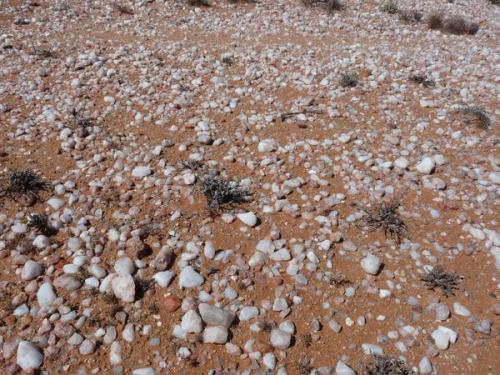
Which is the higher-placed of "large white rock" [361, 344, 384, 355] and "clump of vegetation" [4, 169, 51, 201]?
"clump of vegetation" [4, 169, 51, 201]

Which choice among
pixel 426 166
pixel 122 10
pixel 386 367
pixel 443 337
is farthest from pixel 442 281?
pixel 122 10

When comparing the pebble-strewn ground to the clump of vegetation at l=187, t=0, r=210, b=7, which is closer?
the pebble-strewn ground

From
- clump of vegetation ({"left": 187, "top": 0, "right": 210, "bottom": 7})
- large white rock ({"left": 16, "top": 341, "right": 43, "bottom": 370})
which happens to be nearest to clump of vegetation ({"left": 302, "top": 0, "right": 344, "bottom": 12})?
clump of vegetation ({"left": 187, "top": 0, "right": 210, "bottom": 7})

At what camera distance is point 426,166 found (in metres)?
6.68

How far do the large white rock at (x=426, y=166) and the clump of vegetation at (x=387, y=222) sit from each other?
1215 millimetres

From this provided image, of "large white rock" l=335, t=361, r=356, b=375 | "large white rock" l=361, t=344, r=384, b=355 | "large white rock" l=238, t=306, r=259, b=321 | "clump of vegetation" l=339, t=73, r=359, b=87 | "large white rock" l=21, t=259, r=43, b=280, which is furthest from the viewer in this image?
"clump of vegetation" l=339, t=73, r=359, b=87

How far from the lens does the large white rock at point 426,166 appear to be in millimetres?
6652

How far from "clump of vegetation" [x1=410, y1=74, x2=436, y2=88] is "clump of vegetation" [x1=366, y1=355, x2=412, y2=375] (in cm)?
691

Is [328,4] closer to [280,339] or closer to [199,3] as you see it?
[199,3]

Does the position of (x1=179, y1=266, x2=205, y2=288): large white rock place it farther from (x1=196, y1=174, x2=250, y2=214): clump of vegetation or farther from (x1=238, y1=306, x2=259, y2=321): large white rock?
(x1=196, y1=174, x2=250, y2=214): clump of vegetation

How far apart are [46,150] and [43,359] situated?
3.88 metres

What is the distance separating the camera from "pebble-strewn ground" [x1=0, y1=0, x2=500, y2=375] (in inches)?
171

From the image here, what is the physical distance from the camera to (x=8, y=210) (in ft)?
18.7

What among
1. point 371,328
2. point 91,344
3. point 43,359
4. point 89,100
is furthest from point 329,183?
point 89,100
